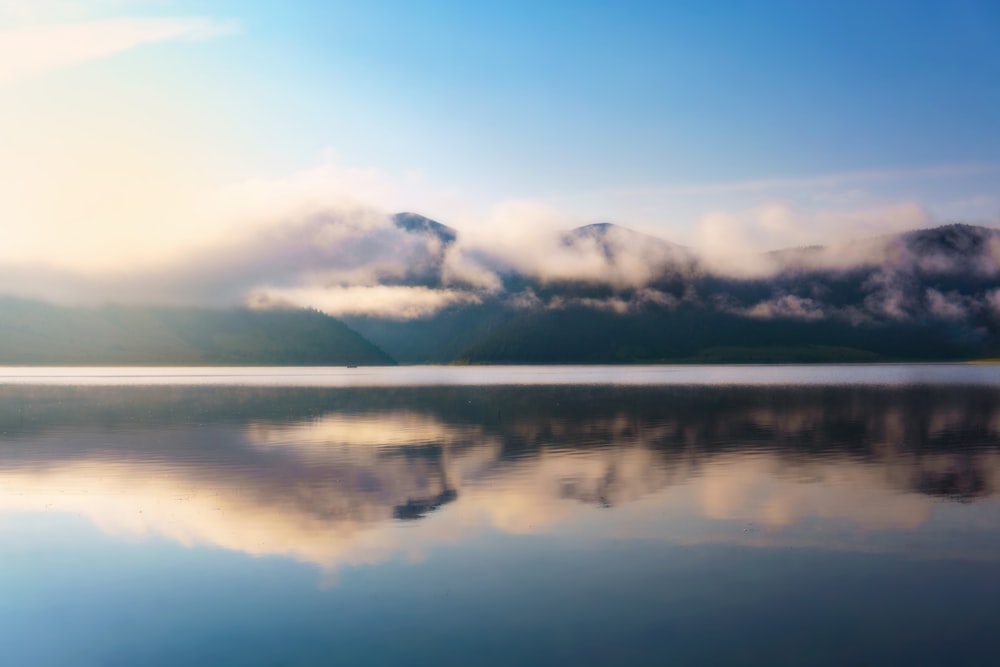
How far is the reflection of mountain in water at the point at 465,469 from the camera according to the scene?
34531 mm

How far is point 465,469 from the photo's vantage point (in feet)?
161

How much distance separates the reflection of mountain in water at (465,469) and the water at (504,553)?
269 mm

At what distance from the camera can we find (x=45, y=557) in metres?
29.6

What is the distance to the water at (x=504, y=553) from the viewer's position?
2044 cm

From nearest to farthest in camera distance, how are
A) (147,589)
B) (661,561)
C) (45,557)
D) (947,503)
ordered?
(147,589)
(661,561)
(45,557)
(947,503)

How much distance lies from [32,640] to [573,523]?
19652 mm

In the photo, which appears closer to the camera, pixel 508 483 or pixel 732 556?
pixel 732 556

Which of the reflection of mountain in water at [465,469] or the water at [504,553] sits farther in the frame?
the reflection of mountain in water at [465,469]

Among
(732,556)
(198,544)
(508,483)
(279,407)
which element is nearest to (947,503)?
(732,556)

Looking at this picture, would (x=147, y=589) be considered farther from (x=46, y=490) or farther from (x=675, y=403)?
(x=675, y=403)

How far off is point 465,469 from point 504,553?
20.1 m

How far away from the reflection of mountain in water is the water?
0.88ft

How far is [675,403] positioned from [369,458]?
65673 mm

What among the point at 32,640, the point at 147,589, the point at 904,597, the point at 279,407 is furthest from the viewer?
the point at 279,407
